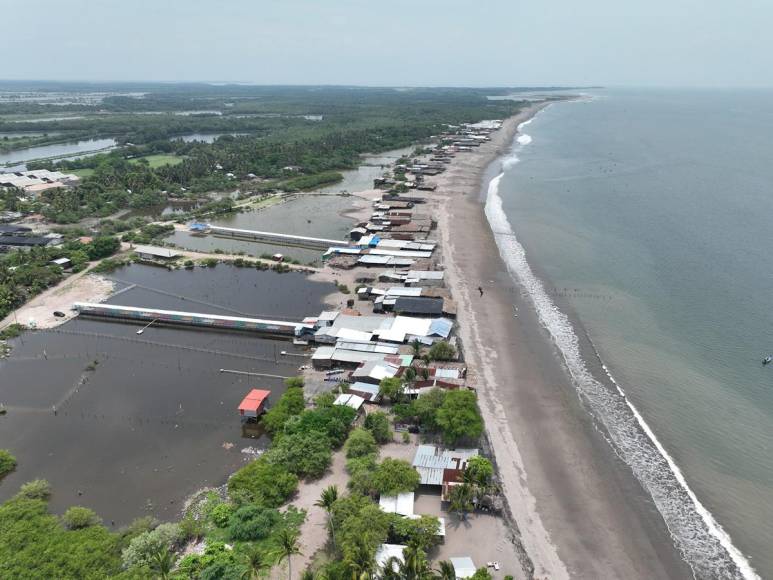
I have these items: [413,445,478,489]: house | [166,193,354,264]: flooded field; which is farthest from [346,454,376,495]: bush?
[166,193,354,264]: flooded field

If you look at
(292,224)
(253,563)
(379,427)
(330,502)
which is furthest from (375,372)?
(292,224)

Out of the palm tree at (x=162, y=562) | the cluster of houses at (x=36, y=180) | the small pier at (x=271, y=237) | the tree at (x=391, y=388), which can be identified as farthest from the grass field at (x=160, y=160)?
the palm tree at (x=162, y=562)

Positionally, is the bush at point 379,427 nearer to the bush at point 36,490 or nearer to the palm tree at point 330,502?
the palm tree at point 330,502

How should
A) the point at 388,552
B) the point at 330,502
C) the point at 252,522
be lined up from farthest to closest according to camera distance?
the point at 252,522, the point at 330,502, the point at 388,552

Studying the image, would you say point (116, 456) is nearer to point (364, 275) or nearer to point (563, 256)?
point (364, 275)

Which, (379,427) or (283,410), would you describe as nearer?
(379,427)

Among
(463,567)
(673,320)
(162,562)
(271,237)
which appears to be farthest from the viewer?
(271,237)

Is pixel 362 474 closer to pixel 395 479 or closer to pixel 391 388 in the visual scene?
pixel 395 479

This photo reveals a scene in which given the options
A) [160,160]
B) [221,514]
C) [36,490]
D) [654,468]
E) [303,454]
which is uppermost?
[160,160]
